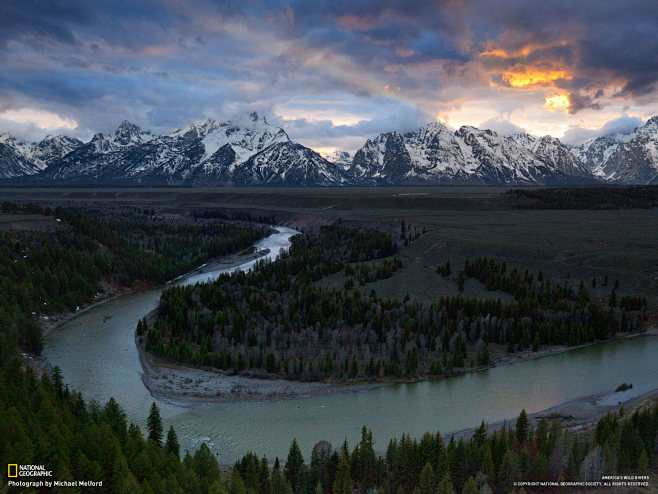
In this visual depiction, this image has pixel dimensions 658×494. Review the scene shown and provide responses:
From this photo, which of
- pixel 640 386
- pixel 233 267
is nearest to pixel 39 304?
pixel 233 267

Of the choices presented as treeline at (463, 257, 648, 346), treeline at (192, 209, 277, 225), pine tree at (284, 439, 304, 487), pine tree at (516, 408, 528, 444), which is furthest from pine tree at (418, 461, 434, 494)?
treeline at (192, 209, 277, 225)

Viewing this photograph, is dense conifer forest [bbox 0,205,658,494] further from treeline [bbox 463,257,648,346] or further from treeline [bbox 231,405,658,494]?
treeline [bbox 463,257,648,346]

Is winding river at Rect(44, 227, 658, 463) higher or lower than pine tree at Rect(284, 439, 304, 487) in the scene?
lower

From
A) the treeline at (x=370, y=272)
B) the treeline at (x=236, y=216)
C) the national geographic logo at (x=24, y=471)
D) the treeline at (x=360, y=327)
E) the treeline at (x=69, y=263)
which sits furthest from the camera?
the treeline at (x=236, y=216)

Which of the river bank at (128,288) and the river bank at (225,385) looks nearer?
the river bank at (225,385)

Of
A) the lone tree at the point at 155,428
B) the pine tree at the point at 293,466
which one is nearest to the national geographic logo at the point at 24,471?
the lone tree at the point at 155,428

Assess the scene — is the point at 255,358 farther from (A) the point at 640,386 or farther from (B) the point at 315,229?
(B) the point at 315,229

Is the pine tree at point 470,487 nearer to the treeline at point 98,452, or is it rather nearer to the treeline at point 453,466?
the treeline at point 453,466
